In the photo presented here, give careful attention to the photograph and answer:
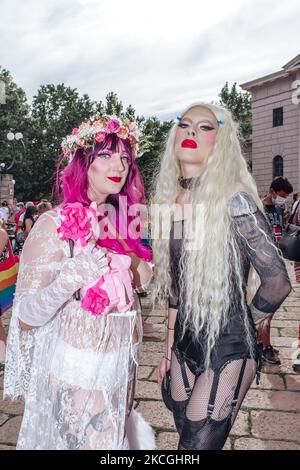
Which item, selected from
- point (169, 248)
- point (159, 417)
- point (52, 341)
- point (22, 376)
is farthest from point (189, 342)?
point (159, 417)

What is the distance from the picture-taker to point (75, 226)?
5.69 ft

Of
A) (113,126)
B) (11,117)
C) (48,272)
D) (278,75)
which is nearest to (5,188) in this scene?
(11,117)

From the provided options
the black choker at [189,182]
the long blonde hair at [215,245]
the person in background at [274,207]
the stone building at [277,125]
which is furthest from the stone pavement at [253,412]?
the stone building at [277,125]

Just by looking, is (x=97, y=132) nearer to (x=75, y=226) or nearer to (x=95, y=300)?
(x=75, y=226)

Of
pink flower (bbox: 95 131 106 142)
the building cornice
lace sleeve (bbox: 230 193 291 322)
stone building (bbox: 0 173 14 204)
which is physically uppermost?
the building cornice

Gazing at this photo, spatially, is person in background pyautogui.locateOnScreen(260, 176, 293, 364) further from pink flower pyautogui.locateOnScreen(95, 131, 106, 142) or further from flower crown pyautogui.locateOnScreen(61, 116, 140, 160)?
pink flower pyautogui.locateOnScreen(95, 131, 106, 142)

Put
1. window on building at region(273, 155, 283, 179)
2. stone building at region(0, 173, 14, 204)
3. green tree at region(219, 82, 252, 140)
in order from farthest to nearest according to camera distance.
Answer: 1. green tree at region(219, 82, 252, 140)
2. window on building at region(273, 155, 283, 179)
3. stone building at region(0, 173, 14, 204)

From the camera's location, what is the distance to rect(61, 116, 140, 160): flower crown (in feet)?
7.04

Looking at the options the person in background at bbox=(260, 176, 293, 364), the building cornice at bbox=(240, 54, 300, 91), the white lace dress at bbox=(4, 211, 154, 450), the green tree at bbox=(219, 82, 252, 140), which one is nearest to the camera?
the white lace dress at bbox=(4, 211, 154, 450)

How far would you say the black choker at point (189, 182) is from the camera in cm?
219

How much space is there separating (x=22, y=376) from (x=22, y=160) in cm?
4315

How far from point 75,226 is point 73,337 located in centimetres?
50

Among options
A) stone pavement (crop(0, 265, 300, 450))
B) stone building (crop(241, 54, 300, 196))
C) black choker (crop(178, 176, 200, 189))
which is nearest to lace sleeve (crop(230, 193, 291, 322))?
black choker (crop(178, 176, 200, 189))

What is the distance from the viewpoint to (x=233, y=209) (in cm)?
197
